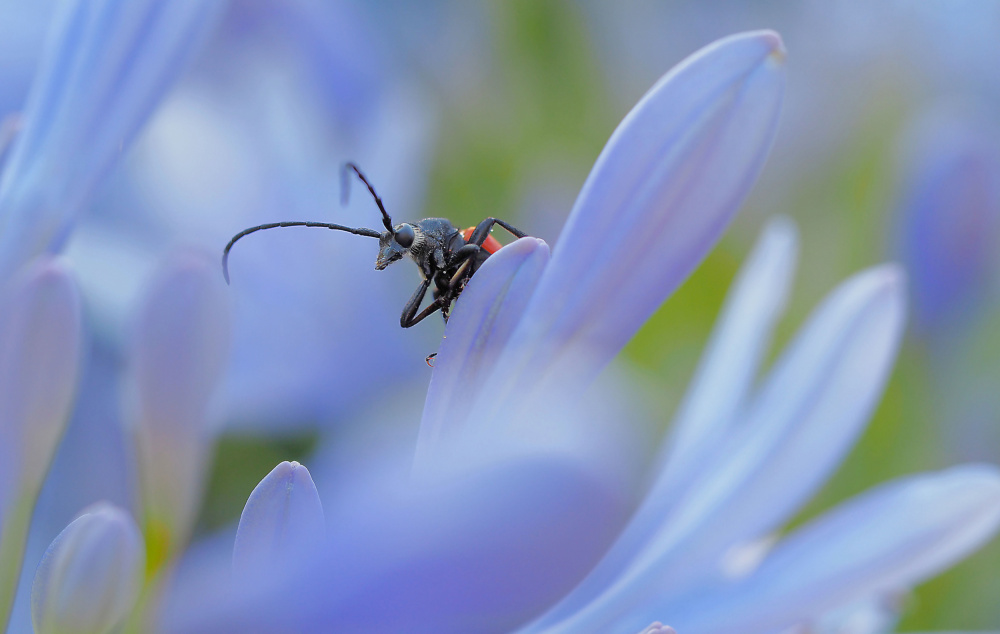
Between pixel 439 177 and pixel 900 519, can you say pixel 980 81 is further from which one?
pixel 900 519

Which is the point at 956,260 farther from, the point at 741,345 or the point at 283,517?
the point at 283,517

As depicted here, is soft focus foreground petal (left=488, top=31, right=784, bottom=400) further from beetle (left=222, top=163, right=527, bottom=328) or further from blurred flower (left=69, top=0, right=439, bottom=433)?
blurred flower (left=69, top=0, right=439, bottom=433)

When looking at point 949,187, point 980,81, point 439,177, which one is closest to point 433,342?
point 439,177

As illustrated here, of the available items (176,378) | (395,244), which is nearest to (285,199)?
(395,244)

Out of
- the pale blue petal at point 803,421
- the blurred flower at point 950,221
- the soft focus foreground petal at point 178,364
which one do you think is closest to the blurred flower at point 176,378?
the soft focus foreground petal at point 178,364

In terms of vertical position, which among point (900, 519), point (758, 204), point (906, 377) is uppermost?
point (758, 204)

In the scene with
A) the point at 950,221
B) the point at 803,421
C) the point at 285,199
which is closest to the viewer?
the point at 803,421
